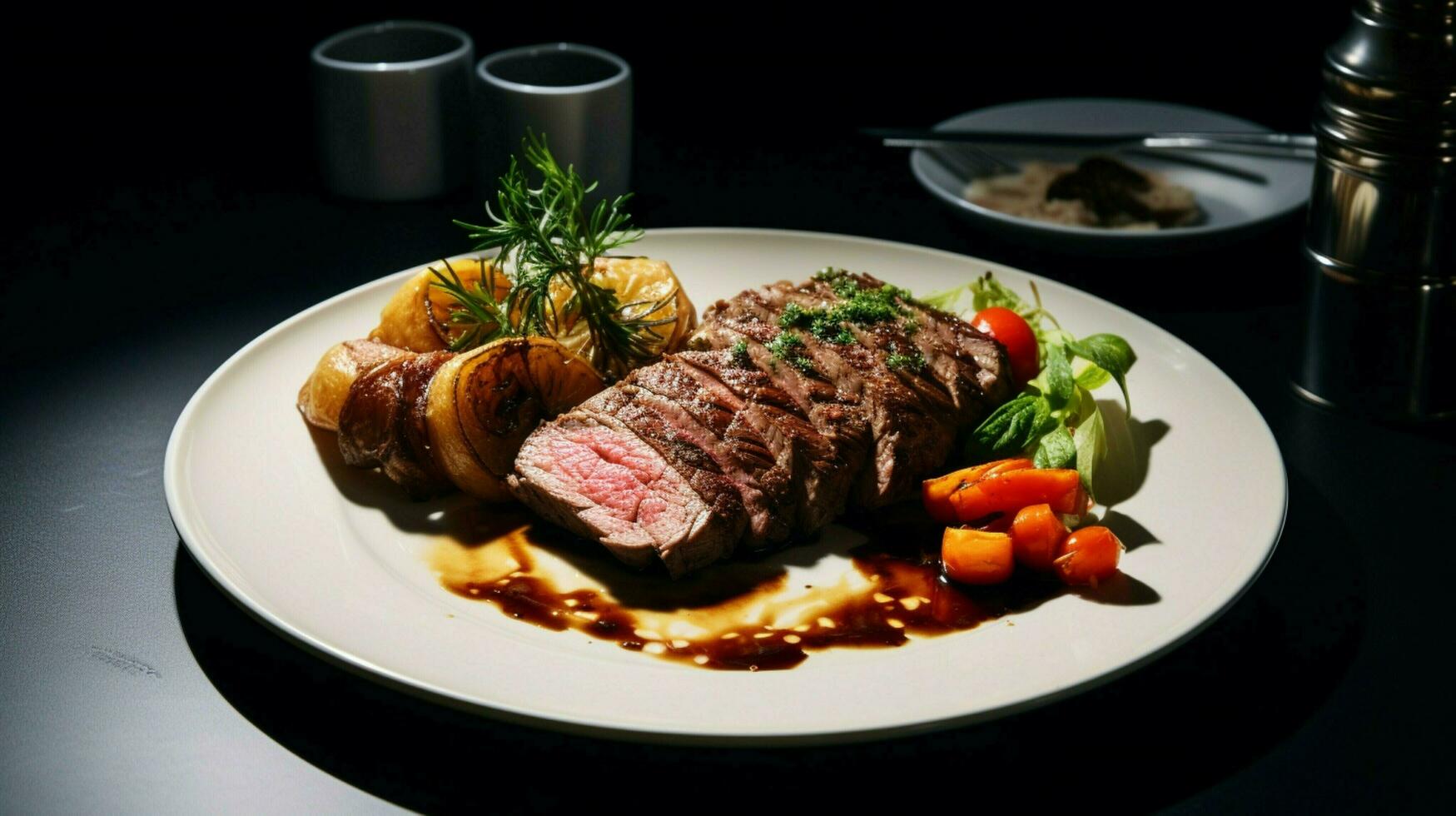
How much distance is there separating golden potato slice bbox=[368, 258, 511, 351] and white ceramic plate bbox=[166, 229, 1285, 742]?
0.27 metres

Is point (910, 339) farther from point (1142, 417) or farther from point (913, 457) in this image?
point (1142, 417)

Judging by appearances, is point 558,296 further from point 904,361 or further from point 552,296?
point 904,361

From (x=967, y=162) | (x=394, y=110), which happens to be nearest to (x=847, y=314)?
(x=967, y=162)

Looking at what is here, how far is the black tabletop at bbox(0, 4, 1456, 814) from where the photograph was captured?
2363 millimetres

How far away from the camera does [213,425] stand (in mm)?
3133

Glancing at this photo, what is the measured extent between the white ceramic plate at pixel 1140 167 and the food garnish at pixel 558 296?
1.26m

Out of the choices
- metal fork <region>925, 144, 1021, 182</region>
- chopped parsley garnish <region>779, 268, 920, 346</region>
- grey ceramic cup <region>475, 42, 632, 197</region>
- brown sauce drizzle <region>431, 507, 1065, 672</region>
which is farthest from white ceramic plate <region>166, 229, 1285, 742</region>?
metal fork <region>925, 144, 1021, 182</region>

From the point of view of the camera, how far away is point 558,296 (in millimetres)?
3352

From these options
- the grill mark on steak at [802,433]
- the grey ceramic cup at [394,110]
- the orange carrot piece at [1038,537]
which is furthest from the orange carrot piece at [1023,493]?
the grey ceramic cup at [394,110]

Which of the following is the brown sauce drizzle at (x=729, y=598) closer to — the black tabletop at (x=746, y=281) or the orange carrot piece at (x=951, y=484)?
the orange carrot piece at (x=951, y=484)

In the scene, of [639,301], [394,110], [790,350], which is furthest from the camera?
[394,110]

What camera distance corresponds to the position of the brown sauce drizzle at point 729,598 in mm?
2621

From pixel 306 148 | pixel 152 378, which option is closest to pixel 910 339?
pixel 152 378

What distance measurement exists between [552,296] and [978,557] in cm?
121
